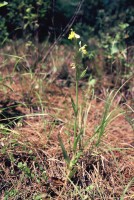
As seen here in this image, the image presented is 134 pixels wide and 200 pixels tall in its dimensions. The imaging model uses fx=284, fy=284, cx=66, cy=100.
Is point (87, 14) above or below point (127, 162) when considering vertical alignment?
above

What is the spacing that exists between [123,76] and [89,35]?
102 cm

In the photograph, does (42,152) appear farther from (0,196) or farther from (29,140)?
(0,196)

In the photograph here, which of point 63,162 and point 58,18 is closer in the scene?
point 63,162

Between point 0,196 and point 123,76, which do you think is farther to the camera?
point 123,76

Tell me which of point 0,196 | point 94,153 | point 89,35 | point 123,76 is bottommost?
point 0,196

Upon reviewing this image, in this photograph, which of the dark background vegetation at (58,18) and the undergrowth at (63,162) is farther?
the dark background vegetation at (58,18)

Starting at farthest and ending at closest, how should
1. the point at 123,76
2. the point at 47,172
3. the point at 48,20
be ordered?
the point at 48,20, the point at 123,76, the point at 47,172

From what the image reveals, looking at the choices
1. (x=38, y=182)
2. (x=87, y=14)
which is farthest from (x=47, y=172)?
(x=87, y=14)

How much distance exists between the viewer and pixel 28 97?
2.32 meters

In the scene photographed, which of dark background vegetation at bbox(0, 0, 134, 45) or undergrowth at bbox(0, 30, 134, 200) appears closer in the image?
undergrowth at bbox(0, 30, 134, 200)

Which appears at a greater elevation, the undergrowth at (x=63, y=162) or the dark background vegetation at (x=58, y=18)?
the dark background vegetation at (x=58, y=18)

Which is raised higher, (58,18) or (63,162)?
(58,18)

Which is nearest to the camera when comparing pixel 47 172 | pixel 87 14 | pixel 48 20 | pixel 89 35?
pixel 47 172

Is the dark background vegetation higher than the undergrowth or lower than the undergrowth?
higher
